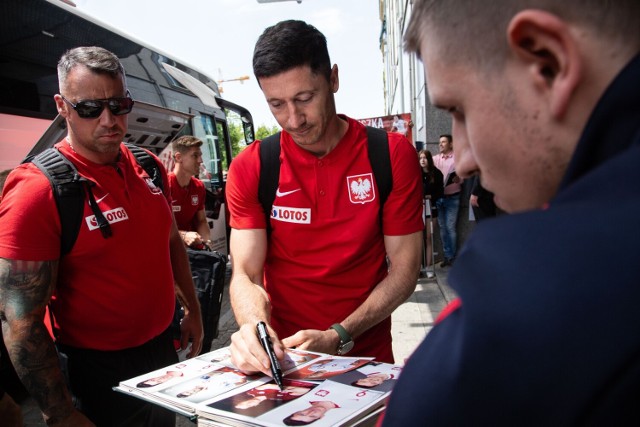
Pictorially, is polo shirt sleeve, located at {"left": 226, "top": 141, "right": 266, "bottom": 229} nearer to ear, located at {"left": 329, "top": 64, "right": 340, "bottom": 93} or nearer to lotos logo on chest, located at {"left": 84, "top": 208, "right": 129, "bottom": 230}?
ear, located at {"left": 329, "top": 64, "right": 340, "bottom": 93}

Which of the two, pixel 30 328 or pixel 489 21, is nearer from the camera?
pixel 489 21

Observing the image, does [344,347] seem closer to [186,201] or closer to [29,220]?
[29,220]

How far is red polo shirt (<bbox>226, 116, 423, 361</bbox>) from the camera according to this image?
2033mm

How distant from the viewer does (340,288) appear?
2.04m

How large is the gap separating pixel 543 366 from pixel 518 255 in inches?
3.9

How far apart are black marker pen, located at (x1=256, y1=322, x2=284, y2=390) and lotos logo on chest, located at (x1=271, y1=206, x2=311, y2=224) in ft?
1.74

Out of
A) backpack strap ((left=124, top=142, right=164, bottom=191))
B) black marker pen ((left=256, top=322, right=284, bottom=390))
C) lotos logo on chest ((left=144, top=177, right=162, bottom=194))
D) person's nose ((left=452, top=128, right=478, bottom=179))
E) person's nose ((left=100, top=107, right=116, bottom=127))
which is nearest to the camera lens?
person's nose ((left=452, top=128, right=478, bottom=179))

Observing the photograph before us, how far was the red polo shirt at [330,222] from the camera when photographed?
203 cm

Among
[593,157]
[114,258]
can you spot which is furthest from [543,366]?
[114,258]

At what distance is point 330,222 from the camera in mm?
2031

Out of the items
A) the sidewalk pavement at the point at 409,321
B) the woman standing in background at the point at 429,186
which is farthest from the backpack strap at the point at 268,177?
the woman standing in background at the point at 429,186

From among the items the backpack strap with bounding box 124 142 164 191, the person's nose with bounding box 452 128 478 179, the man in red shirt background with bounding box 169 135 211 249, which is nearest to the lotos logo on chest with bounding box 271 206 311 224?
the backpack strap with bounding box 124 142 164 191

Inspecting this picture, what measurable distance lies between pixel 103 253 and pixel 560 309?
6.95 feet

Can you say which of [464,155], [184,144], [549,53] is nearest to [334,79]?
[464,155]
